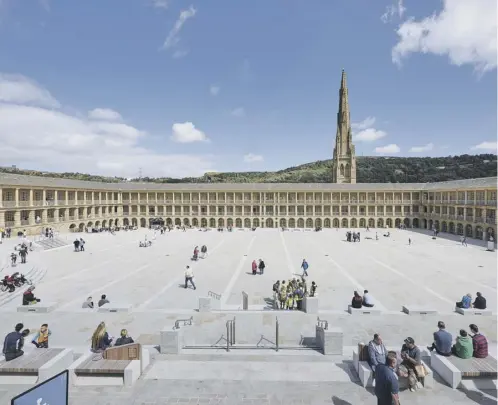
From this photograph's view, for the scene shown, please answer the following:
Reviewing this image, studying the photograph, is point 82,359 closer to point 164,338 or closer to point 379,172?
point 164,338

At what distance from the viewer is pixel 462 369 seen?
771cm

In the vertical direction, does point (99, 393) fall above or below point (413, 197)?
below

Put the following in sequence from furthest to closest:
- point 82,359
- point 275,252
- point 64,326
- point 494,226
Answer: point 494,226 → point 275,252 → point 64,326 → point 82,359

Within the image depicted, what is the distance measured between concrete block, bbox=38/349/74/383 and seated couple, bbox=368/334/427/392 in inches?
303

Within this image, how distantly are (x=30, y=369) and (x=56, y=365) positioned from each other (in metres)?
0.54

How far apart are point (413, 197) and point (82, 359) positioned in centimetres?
7129

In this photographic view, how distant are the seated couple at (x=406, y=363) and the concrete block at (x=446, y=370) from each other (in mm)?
646

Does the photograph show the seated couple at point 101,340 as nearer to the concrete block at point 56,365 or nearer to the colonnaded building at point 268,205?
the concrete block at point 56,365

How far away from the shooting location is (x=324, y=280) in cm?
2048

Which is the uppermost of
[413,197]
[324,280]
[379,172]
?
[379,172]

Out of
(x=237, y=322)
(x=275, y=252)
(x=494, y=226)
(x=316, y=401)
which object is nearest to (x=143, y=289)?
(x=237, y=322)

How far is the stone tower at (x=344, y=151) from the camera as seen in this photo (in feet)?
302

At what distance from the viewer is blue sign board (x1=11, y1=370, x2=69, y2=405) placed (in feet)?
10.9

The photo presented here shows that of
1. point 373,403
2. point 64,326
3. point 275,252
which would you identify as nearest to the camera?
point 373,403
